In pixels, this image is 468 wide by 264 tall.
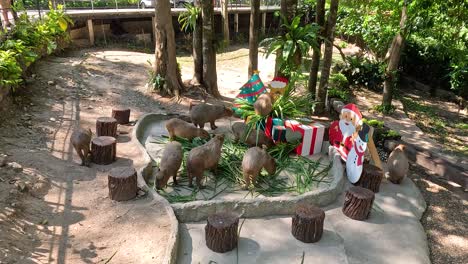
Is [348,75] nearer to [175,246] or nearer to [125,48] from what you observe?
[125,48]

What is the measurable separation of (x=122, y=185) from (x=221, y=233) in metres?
1.55

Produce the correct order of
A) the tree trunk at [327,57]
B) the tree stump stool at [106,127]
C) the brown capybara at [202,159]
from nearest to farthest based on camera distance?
the brown capybara at [202,159]
the tree stump stool at [106,127]
the tree trunk at [327,57]

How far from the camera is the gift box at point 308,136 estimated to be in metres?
6.86

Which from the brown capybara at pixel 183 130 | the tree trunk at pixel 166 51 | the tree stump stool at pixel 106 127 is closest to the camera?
the brown capybara at pixel 183 130

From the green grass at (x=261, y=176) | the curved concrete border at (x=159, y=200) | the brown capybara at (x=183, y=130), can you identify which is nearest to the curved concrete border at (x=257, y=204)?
the curved concrete border at (x=159, y=200)

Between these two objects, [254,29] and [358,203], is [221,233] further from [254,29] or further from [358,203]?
[254,29]

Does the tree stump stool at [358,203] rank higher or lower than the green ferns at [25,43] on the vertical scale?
lower

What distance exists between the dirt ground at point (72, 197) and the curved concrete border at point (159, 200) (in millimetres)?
103

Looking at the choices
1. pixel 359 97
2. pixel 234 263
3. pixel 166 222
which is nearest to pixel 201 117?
pixel 166 222

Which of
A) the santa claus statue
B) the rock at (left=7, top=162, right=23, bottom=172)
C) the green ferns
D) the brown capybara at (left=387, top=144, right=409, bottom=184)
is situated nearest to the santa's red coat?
the santa claus statue

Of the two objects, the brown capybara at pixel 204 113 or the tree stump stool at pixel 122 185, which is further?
the brown capybara at pixel 204 113

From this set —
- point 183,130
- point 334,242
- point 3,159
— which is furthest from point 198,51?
point 334,242

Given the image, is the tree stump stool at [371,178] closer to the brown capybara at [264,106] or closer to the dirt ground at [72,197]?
the dirt ground at [72,197]

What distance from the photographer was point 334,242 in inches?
196
